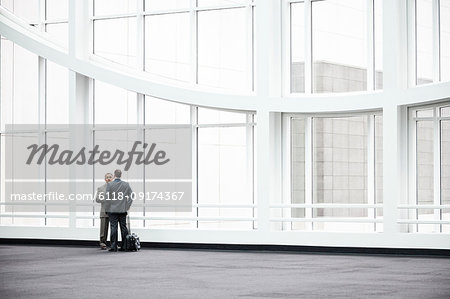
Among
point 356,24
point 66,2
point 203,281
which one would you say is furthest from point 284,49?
point 203,281

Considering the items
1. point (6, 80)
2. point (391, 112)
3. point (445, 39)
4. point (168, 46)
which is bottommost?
point (391, 112)

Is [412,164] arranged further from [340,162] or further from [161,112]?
[161,112]

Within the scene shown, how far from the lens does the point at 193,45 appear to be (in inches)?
1006

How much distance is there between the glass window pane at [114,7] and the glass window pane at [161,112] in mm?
2983

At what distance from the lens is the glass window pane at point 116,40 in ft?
88.5

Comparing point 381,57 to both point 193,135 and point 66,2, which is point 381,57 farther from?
point 66,2

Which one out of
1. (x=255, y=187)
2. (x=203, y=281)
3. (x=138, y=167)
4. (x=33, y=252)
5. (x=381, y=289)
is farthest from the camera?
(x=138, y=167)

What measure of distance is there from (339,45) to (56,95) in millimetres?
8929

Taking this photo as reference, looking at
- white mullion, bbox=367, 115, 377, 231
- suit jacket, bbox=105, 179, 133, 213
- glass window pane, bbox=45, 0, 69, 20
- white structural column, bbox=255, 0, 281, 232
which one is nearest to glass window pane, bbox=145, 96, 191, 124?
white structural column, bbox=255, 0, 281, 232

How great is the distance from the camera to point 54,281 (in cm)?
1549

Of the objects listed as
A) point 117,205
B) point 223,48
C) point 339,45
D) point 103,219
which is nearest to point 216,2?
point 223,48

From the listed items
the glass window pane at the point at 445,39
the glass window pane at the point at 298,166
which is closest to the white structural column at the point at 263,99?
the glass window pane at the point at 298,166

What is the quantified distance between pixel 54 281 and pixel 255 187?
10.1 metres

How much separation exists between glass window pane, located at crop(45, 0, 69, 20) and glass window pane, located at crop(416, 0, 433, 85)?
1069 centimetres
